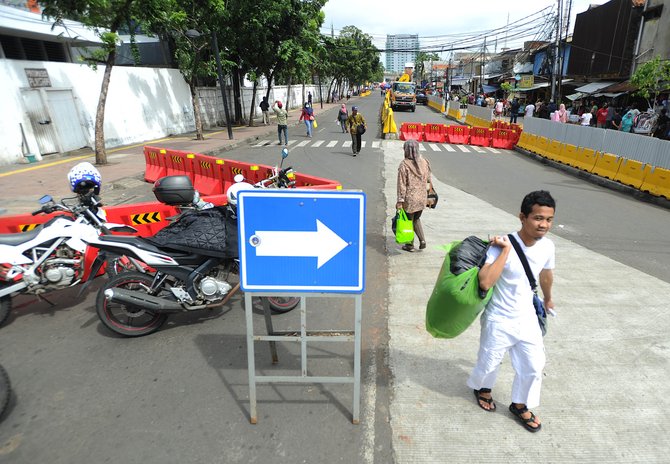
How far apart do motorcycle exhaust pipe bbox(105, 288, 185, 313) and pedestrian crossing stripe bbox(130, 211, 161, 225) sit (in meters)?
2.10

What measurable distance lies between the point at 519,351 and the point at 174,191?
369 centimetres

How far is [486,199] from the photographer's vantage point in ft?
31.7

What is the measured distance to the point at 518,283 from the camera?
263 centimetres

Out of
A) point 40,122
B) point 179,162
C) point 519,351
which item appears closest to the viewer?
point 519,351

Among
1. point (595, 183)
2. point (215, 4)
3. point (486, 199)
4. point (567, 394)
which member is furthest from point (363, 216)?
point (215, 4)

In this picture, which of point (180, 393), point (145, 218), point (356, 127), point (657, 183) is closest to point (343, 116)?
point (356, 127)

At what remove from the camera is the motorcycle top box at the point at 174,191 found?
450 centimetres

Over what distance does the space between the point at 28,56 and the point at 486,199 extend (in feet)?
75.7

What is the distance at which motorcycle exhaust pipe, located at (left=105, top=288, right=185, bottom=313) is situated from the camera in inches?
145

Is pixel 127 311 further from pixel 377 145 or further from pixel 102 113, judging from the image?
pixel 377 145

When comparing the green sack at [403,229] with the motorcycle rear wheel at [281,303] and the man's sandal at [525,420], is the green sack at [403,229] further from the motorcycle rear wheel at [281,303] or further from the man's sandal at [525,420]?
the man's sandal at [525,420]

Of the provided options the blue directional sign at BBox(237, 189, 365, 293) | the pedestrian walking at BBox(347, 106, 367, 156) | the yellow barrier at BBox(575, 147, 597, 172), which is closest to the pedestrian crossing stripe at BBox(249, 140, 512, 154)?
the pedestrian walking at BBox(347, 106, 367, 156)

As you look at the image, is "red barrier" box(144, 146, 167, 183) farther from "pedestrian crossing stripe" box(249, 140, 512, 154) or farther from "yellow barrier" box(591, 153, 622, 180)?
"yellow barrier" box(591, 153, 622, 180)

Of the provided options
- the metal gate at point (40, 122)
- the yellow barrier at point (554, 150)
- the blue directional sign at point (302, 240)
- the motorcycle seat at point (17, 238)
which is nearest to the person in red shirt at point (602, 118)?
the yellow barrier at point (554, 150)
